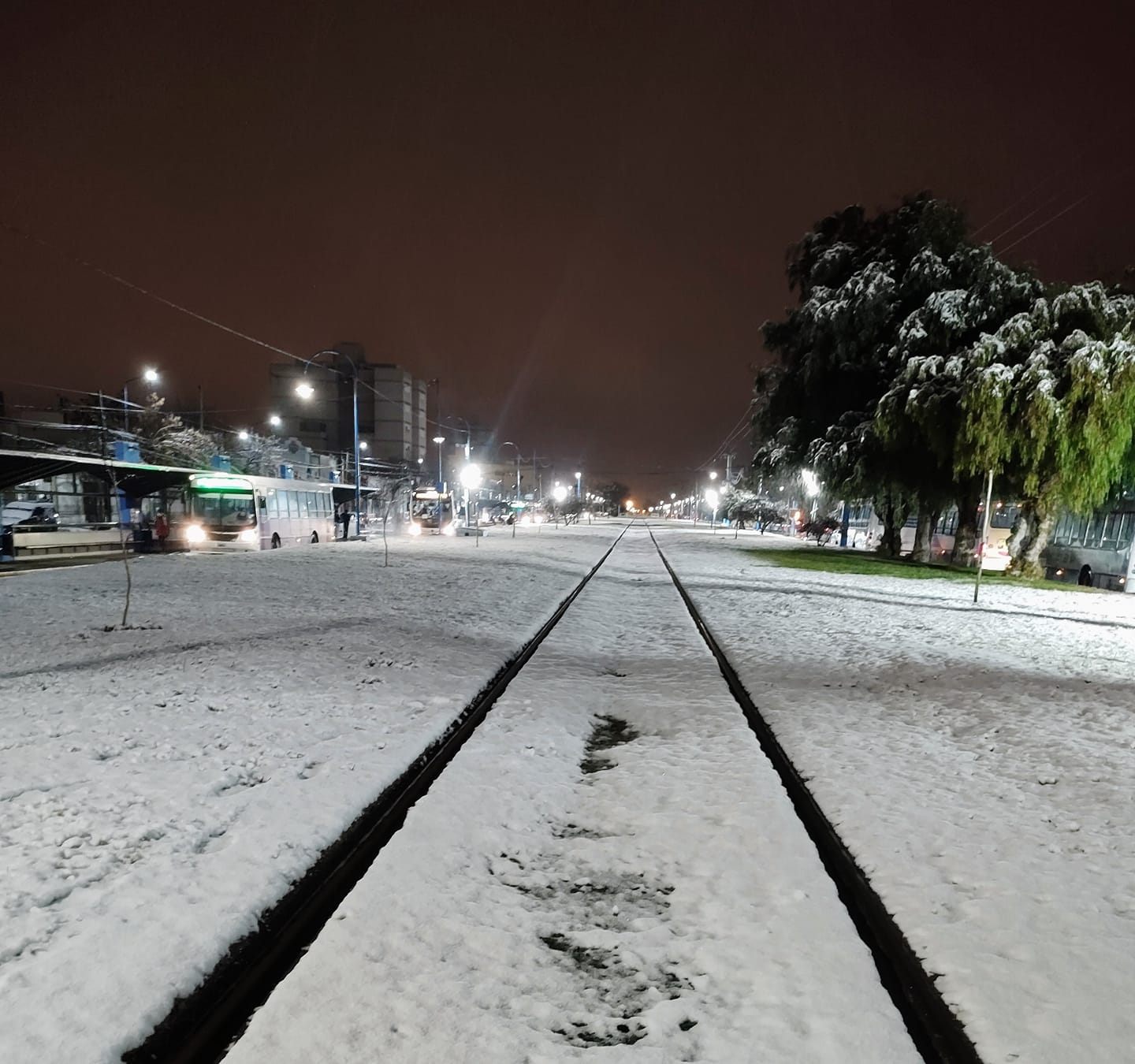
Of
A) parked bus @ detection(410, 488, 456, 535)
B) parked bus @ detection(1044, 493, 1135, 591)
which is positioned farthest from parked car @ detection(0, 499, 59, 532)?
parked bus @ detection(1044, 493, 1135, 591)

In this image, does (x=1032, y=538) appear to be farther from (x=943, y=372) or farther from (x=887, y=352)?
(x=887, y=352)

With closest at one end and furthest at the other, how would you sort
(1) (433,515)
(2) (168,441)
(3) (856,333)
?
1. (3) (856,333)
2. (1) (433,515)
3. (2) (168,441)

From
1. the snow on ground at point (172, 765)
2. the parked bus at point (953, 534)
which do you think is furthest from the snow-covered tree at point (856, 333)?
the snow on ground at point (172, 765)

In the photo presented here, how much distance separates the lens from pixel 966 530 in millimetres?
25203

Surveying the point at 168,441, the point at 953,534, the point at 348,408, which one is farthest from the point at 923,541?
the point at 348,408

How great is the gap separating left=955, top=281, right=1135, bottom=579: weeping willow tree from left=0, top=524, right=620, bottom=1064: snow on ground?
50.6 feet

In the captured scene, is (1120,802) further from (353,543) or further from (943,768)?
(353,543)

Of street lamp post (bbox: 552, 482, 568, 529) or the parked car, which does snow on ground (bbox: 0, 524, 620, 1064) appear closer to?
the parked car

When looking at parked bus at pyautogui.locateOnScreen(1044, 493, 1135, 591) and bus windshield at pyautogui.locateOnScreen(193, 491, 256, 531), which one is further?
bus windshield at pyautogui.locateOnScreen(193, 491, 256, 531)

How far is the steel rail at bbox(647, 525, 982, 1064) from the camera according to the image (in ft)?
8.27

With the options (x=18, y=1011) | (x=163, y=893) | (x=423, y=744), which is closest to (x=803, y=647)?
(x=423, y=744)

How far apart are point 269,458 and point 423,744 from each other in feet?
202

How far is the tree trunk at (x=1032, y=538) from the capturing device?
2094cm

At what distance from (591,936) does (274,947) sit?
57.2 inches
